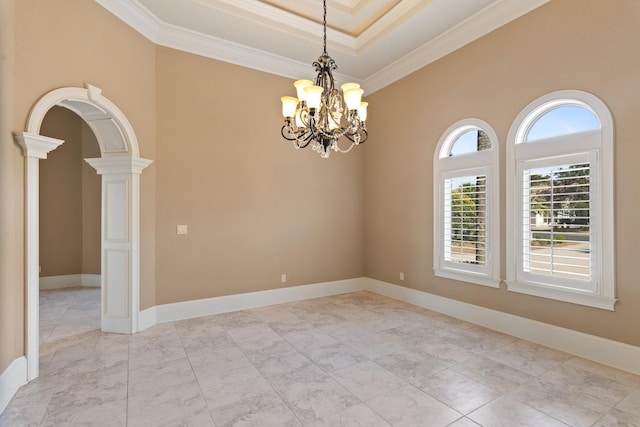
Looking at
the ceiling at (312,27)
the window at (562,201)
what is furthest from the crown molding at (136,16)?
the window at (562,201)

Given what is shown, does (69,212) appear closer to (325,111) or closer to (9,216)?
(9,216)

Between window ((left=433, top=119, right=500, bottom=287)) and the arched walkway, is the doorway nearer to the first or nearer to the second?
the arched walkway

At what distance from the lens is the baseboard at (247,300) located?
13.9 feet

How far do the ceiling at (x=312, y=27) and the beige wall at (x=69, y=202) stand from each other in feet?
11.9

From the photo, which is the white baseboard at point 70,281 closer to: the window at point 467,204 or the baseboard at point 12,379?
the baseboard at point 12,379

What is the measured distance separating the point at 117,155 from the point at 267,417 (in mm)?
3372

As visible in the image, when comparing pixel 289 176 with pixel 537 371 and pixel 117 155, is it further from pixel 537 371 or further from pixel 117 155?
pixel 537 371

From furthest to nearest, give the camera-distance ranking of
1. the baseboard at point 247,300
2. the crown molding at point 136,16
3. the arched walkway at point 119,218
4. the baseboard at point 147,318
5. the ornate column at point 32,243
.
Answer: the baseboard at point 247,300, the baseboard at point 147,318, the arched walkway at point 119,218, the crown molding at point 136,16, the ornate column at point 32,243

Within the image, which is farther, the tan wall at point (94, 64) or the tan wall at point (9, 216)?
the tan wall at point (94, 64)

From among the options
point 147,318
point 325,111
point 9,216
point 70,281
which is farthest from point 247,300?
point 70,281

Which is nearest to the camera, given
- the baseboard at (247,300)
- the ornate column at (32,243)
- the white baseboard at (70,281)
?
the ornate column at (32,243)

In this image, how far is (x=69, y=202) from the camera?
20.7 ft

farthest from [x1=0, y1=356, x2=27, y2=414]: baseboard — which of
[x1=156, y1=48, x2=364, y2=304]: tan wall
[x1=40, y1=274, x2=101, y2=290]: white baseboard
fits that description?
[x1=40, y1=274, x2=101, y2=290]: white baseboard

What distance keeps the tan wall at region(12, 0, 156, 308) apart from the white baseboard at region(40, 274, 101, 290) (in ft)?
10.4
